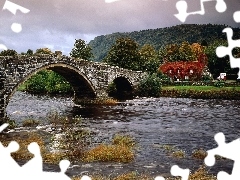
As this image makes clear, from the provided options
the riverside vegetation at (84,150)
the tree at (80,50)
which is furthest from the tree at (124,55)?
the riverside vegetation at (84,150)

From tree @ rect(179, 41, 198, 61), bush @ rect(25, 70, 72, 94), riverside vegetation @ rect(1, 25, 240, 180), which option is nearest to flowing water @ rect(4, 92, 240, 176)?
riverside vegetation @ rect(1, 25, 240, 180)

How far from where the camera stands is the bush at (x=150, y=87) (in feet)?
179

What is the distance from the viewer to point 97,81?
150 ft

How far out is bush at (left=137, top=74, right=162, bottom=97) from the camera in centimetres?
5463

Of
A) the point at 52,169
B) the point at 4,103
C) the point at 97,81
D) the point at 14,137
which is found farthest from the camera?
the point at 97,81

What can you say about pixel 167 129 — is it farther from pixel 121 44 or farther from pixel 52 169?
pixel 121 44

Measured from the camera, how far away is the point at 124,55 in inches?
2736

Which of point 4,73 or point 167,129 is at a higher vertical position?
point 4,73

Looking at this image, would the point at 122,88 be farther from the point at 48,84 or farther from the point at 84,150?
the point at 84,150

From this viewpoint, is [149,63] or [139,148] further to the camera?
[149,63]

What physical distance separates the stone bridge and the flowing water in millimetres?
3692

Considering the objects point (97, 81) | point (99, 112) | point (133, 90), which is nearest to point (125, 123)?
point (99, 112)

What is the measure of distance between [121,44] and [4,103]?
44557 mm

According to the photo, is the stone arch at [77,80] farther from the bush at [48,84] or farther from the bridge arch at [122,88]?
the bush at [48,84]
